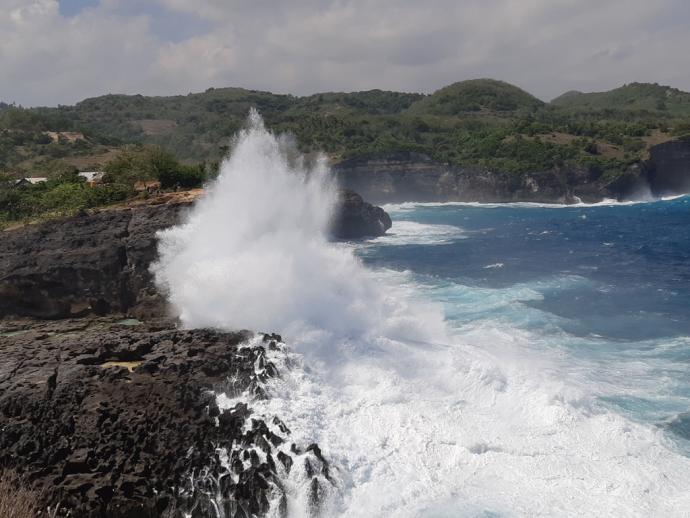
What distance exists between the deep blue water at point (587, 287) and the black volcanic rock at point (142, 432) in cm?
896

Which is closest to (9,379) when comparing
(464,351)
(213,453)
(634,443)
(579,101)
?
(213,453)

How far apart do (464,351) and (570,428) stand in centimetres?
452

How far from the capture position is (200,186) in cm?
2966

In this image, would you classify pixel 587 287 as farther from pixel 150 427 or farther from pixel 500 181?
pixel 500 181

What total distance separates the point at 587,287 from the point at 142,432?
70.3ft

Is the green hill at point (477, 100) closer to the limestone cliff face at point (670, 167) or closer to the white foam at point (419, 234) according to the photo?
the limestone cliff face at point (670, 167)

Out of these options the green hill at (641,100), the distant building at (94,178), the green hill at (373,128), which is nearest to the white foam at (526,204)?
the green hill at (373,128)

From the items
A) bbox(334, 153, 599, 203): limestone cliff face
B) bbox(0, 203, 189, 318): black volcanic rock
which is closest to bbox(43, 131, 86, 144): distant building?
bbox(334, 153, 599, 203): limestone cliff face

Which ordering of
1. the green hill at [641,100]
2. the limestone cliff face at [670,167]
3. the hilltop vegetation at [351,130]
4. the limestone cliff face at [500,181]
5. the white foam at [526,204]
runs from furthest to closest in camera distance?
1. the green hill at [641,100]
2. the limestone cliff face at [670,167]
3. the limestone cliff face at [500,181]
4. the white foam at [526,204]
5. the hilltop vegetation at [351,130]

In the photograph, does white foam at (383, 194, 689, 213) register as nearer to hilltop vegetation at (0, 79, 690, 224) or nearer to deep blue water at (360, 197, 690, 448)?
hilltop vegetation at (0, 79, 690, 224)

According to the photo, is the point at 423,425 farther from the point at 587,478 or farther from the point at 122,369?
the point at 122,369

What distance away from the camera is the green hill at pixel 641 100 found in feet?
468

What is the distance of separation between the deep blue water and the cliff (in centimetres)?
1200

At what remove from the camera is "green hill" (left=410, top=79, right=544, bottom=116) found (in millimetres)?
140375
